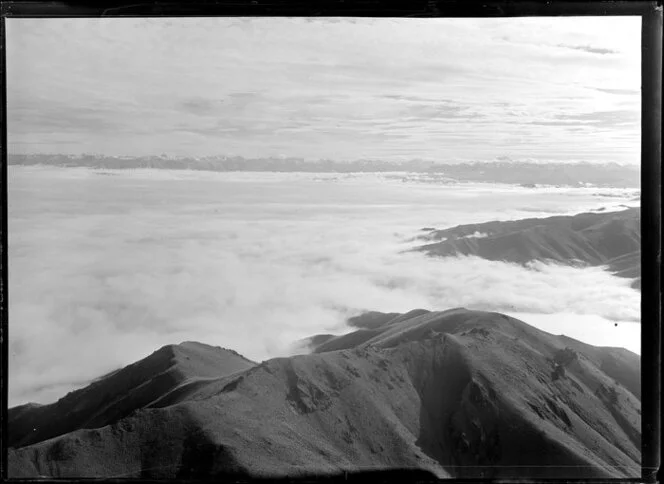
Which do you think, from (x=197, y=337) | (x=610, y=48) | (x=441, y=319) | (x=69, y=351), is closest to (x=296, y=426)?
(x=197, y=337)

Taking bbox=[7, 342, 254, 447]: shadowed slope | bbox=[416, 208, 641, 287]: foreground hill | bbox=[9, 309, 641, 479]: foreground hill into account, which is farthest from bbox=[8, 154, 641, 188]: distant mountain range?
bbox=[7, 342, 254, 447]: shadowed slope

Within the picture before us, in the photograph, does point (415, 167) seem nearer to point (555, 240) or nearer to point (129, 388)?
point (555, 240)

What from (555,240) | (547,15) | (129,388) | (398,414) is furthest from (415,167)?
(129,388)

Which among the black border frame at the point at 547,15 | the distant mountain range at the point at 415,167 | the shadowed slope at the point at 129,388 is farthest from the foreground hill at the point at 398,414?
the distant mountain range at the point at 415,167

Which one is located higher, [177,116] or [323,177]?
[177,116]

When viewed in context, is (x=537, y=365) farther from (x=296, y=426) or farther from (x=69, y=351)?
(x=69, y=351)
